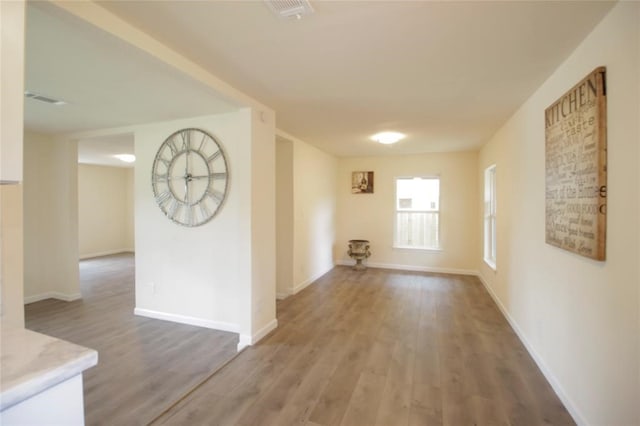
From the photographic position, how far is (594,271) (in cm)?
174

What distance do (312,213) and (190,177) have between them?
2.35 meters

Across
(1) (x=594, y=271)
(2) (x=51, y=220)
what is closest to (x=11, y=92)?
(1) (x=594, y=271)

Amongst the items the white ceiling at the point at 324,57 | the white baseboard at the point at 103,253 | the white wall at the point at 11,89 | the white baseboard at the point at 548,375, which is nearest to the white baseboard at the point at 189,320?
the white ceiling at the point at 324,57

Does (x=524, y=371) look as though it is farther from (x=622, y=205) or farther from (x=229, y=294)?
(x=229, y=294)

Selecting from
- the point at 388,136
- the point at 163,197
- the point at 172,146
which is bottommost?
the point at 163,197

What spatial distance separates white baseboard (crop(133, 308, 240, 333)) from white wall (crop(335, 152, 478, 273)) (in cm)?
361

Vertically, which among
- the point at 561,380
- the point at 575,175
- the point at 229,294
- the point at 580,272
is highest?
the point at 575,175

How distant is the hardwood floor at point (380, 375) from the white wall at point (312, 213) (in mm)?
1092

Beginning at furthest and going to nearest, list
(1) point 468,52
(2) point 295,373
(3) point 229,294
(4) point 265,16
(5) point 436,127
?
(5) point 436,127
(3) point 229,294
(2) point 295,373
(1) point 468,52
(4) point 265,16

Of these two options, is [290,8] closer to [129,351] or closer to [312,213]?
[129,351]

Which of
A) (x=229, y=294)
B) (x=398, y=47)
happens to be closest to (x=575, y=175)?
(x=398, y=47)

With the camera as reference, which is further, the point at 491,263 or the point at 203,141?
the point at 491,263

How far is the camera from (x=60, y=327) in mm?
3461

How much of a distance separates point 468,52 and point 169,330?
12.5ft
